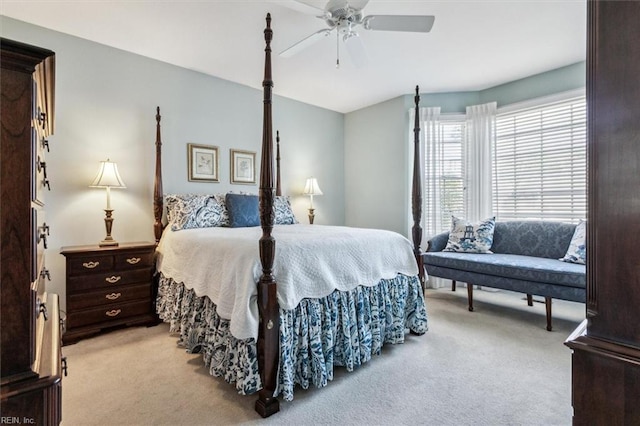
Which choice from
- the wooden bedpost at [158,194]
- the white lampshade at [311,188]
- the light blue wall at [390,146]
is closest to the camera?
the wooden bedpost at [158,194]

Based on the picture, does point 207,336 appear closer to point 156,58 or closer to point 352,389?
point 352,389

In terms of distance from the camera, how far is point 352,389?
1901 millimetres

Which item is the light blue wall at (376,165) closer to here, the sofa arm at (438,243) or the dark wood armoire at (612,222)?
the sofa arm at (438,243)

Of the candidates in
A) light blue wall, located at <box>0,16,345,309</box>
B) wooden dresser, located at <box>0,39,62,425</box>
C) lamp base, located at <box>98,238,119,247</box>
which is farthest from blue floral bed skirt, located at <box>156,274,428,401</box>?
light blue wall, located at <box>0,16,345,309</box>

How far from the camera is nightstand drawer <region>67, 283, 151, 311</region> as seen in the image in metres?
2.61

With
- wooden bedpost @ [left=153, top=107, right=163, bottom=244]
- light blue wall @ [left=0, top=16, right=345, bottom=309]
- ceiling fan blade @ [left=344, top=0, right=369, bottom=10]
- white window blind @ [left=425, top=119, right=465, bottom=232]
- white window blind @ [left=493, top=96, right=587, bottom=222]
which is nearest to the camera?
ceiling fan blade @ [left=344, top=0, right=369, bottom=10]

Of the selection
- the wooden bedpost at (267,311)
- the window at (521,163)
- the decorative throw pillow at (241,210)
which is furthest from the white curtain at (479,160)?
the wooden bedpost at (267,311)

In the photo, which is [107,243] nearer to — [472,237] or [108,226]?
[108,226]

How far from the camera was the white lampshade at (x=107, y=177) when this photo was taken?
9.32ft

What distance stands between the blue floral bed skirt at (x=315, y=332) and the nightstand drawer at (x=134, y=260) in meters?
0.57

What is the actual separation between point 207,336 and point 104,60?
2.87 m

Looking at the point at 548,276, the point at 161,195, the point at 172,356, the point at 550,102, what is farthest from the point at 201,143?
the point at 550,102

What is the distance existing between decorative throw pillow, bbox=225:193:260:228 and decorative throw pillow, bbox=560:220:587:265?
3.11 meters

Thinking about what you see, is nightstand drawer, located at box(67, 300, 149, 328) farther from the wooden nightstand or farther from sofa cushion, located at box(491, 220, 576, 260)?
sofa cushion, located at box(491, 220, 576, 260)
